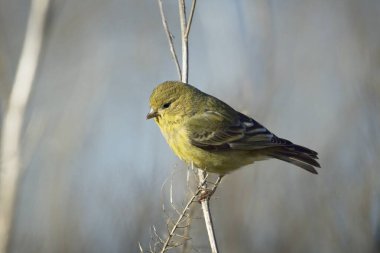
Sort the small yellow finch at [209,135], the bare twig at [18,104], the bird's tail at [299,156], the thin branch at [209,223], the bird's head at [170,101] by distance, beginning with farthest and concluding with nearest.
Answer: the bird's head at [170,101]
the small yellow finch at [209,135]
the bird's tail at [299,156]
the bare twig at [18,104]
the thin branch at [209,223]

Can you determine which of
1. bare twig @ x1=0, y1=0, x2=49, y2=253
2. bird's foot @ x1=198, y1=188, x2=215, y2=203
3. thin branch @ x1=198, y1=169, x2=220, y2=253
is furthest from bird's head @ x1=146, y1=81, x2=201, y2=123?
bare twig @ x1=0, y1=0, x2=49, y2=253

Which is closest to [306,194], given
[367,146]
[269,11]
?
[367,146]

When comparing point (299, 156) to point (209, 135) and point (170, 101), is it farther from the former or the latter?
point (170, 101)

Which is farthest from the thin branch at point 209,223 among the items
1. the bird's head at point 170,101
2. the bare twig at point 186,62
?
the bird's head at point 170,101

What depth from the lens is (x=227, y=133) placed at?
4.89 metres

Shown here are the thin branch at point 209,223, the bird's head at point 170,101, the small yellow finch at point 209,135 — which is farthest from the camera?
the bird's head at point 170,101

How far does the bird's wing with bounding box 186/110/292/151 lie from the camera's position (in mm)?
4766

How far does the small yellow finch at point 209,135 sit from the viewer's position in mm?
4684

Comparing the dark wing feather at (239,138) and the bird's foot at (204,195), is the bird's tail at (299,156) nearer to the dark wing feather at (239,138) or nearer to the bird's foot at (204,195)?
the dark wing feather at (239,138)

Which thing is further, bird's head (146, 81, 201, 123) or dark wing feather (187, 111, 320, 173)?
bird's head (146, 81, 201, 123)

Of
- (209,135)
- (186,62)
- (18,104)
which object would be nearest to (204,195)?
(209,135)

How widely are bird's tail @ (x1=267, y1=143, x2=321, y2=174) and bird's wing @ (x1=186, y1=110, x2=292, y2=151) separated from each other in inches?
2.4

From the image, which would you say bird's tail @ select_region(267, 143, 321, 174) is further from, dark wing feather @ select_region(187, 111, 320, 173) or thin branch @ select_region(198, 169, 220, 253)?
thin branch @ select_region(198, 169, 220, 253)

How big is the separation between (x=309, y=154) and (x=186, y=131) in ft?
2.90
